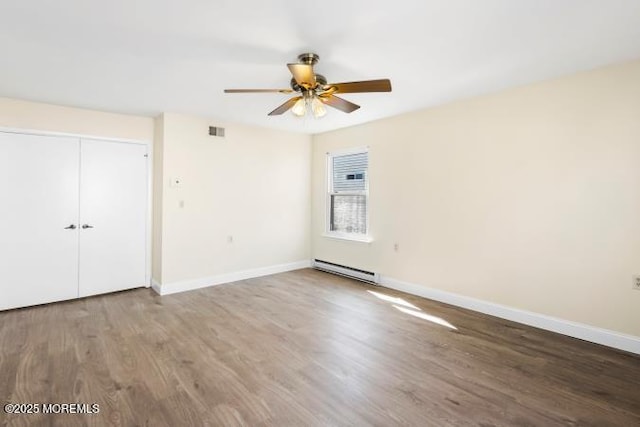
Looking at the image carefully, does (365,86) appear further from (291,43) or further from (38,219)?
(38,219)

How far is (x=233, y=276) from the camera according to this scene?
488cm

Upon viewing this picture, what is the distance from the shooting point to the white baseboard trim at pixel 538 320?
2.71 meters

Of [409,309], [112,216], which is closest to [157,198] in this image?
[112,216]

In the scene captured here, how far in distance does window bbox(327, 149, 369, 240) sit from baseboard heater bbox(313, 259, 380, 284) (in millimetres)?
532

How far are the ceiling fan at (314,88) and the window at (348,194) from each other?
2.17 metres

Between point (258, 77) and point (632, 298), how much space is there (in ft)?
12.6

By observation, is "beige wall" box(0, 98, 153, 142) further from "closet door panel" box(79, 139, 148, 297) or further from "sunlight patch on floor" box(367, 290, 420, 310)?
"sunlight patch on floor" box(367, 290, 420, 310)

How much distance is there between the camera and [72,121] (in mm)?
3914

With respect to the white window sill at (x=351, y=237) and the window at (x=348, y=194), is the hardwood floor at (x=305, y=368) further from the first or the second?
the window at (x=348, y=194)

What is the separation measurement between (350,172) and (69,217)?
3993mm

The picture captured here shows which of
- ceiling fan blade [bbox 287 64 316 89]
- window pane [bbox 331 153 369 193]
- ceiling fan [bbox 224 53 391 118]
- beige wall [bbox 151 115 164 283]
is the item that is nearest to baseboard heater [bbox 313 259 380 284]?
window pane [bbox 331 153 369 193]

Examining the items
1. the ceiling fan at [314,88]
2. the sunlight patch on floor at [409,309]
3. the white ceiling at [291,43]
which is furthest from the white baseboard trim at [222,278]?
the ceiling fan at [314,88]

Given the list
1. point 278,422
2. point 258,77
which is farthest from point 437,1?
point 278,422

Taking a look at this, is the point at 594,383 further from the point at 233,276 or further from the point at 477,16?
the point at 233,276
